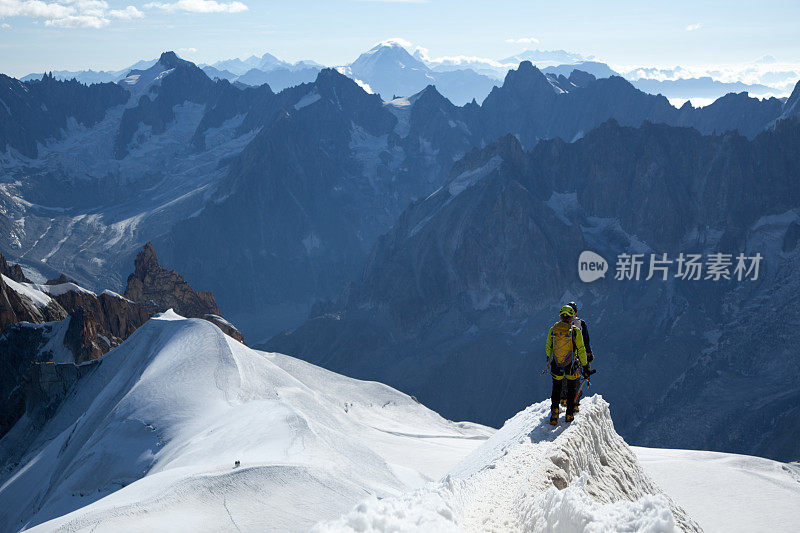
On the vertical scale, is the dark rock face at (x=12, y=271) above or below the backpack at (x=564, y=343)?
below

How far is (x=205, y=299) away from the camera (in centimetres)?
12281

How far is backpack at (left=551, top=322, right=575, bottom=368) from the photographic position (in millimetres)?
20938

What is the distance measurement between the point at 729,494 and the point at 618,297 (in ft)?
479

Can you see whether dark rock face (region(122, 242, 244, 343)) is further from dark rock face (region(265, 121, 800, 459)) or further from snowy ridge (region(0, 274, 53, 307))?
dark rock face (region(265, 121, 800, 459))

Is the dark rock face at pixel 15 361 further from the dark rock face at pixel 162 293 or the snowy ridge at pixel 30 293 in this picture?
the dark rock face at pixel 162 293

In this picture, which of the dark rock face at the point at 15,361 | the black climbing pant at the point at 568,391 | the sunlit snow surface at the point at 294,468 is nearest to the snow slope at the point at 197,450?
the sunlit snow surface at the point at 294,468

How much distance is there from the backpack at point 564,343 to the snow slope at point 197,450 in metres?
10.9

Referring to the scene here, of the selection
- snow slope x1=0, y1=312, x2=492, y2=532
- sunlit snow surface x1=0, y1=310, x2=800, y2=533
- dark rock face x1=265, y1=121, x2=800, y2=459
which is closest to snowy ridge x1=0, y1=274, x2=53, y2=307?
snow slope x1=0, y1=312, x2=492, y2=532

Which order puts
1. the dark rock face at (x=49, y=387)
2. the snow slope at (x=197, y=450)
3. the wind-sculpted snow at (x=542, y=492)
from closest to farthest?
the wind-sculpted snow at (x=542, y=492) < the snow slope at (x=197, y=450) < the dark rock face at (x=49, y=387)

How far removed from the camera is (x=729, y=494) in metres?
37.0

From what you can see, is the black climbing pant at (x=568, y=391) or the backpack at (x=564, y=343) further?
the black climbing pant at (x=568, y=391)

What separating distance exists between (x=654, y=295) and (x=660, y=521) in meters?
173

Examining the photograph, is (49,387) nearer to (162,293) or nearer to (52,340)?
(52,340)

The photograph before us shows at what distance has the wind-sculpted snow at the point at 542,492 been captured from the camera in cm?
1403
